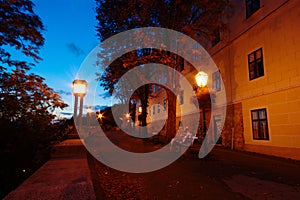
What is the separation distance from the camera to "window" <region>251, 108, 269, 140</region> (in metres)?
10.1

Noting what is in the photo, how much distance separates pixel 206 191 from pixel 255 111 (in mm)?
8399

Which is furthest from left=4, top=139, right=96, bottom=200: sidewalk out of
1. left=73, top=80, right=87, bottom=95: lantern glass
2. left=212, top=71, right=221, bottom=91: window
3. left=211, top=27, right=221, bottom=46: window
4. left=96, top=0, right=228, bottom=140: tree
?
left=212, top=71, right=221, bottom=91: window

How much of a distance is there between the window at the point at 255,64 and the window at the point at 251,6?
263cm

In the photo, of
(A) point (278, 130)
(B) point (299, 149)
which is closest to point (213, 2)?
(A) point (278, 130)

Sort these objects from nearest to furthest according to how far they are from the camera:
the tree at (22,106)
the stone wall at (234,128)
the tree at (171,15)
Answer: the tree at (22,106), the tree at (171,15), the stone wall at (234,128)

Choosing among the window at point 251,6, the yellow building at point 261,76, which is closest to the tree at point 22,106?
the yellow building at point 261,76

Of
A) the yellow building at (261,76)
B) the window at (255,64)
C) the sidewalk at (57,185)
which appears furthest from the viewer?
the window at (255,64)

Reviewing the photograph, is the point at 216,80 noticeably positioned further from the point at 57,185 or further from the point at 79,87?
the point at 57,185

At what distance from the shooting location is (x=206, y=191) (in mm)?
4207

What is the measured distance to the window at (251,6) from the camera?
11.0m

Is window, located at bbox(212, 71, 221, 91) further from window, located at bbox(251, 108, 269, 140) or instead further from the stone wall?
window, located at bbox(251, 108, 269, 140)

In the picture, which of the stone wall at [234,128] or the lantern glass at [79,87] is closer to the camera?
the lantern glass at [79,87]

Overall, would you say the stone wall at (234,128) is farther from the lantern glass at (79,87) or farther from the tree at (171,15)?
the lantern glass at (79,87)

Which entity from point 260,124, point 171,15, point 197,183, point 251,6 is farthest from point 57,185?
point 251,6
